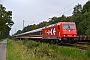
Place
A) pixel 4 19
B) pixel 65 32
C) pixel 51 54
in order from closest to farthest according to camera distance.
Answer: pixel 51 54
pixel 65 32
pixel 4 19

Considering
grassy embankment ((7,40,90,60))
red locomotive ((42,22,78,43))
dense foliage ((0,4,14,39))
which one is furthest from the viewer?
dense foliage ((0,4,14,39))

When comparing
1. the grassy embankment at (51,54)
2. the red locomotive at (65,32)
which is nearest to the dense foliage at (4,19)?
the red locomotive at (65,32)

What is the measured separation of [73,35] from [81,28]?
166 feet

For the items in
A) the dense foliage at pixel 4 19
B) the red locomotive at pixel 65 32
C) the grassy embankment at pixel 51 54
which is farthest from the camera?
the dense foliage at pixel 4 19

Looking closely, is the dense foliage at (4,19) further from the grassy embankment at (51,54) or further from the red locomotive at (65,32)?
the grassy embankment at (51,54)

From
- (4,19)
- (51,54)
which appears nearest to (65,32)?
(51,54)

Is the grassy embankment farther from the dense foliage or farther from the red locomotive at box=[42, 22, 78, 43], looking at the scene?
the dense foliage

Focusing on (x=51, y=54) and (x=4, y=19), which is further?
(x=4, y=19)

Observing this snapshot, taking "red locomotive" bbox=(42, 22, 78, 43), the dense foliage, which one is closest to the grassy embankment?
"red locomotive" bbox=(42, 22, 78, 43)

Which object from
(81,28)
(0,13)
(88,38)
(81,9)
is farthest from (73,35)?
(81,9)

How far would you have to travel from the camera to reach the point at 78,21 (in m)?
87.8

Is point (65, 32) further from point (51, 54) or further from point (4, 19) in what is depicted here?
point (4, 19)

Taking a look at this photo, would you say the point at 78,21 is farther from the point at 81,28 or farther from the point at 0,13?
the point at 0,13

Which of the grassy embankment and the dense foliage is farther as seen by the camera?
the dense foliage
